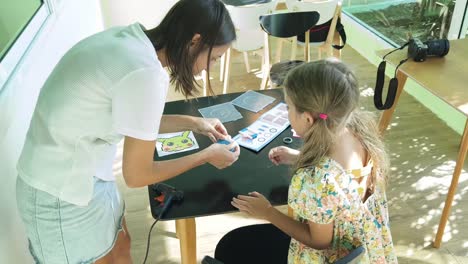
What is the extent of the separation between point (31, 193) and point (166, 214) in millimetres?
381

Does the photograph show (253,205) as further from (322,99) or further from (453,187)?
(453,187)

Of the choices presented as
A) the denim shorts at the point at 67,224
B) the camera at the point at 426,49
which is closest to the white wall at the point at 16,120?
the denim shorts at the point at 67,224

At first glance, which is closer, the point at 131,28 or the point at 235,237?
the point at 131,28

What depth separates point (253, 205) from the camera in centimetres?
125

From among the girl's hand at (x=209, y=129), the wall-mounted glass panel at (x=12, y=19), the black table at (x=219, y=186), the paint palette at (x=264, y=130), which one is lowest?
the black table at (x=219, y=186)

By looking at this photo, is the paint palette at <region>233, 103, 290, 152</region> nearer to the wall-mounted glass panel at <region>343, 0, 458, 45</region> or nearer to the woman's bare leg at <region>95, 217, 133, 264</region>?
the woman's bare leg at <region>95, 217, 133, 264</region>

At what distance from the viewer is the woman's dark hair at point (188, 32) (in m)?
1.06

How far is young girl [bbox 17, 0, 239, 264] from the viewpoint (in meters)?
0.96

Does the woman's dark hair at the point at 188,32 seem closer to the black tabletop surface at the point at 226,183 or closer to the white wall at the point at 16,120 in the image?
the black tabletop surface at the point at 226,183

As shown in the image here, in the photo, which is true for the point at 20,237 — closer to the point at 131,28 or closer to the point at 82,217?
the point at 82,217

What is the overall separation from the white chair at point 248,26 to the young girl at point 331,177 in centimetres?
164

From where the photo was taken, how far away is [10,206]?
1.40 m

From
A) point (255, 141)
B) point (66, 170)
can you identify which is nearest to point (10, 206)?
point (66, 170)

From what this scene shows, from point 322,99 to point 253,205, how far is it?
386 mm
